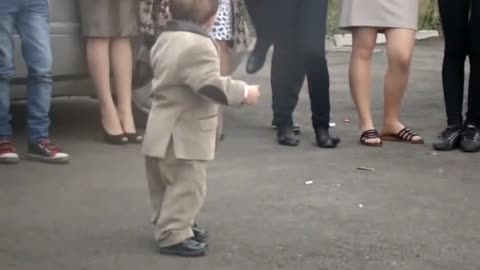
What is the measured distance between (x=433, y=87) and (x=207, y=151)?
18.2 ft

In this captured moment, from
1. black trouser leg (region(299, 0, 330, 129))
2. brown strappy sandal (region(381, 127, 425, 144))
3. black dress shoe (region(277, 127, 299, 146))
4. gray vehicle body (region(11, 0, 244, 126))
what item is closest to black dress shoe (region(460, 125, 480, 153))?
brown strappy sandal (region(381, 127, 425, 144))

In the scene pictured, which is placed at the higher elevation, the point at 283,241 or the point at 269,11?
the point at 269,11

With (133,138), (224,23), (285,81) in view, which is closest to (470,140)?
(285,81)

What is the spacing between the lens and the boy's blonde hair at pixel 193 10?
13.9 feet

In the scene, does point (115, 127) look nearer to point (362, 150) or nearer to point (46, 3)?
point (46, 3)

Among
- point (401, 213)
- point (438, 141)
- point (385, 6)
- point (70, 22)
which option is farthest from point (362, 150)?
point (70, 22)

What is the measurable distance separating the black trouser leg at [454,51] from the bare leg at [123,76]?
6.29 ft

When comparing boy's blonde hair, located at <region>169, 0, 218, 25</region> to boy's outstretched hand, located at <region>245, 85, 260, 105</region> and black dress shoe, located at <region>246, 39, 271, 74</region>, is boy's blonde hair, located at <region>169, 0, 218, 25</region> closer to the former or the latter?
boy's outstretched hand, located at <region>245, 85, 260, 105</region>

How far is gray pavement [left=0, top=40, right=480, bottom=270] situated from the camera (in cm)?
434

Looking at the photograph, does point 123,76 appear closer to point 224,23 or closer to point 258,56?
point 224,23

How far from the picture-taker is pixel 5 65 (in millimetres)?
5902

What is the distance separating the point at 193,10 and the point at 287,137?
8.23 ft

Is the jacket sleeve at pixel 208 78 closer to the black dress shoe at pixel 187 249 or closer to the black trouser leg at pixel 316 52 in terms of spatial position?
the black dress shoe at pixel 187 249

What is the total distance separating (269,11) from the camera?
6500 mm
